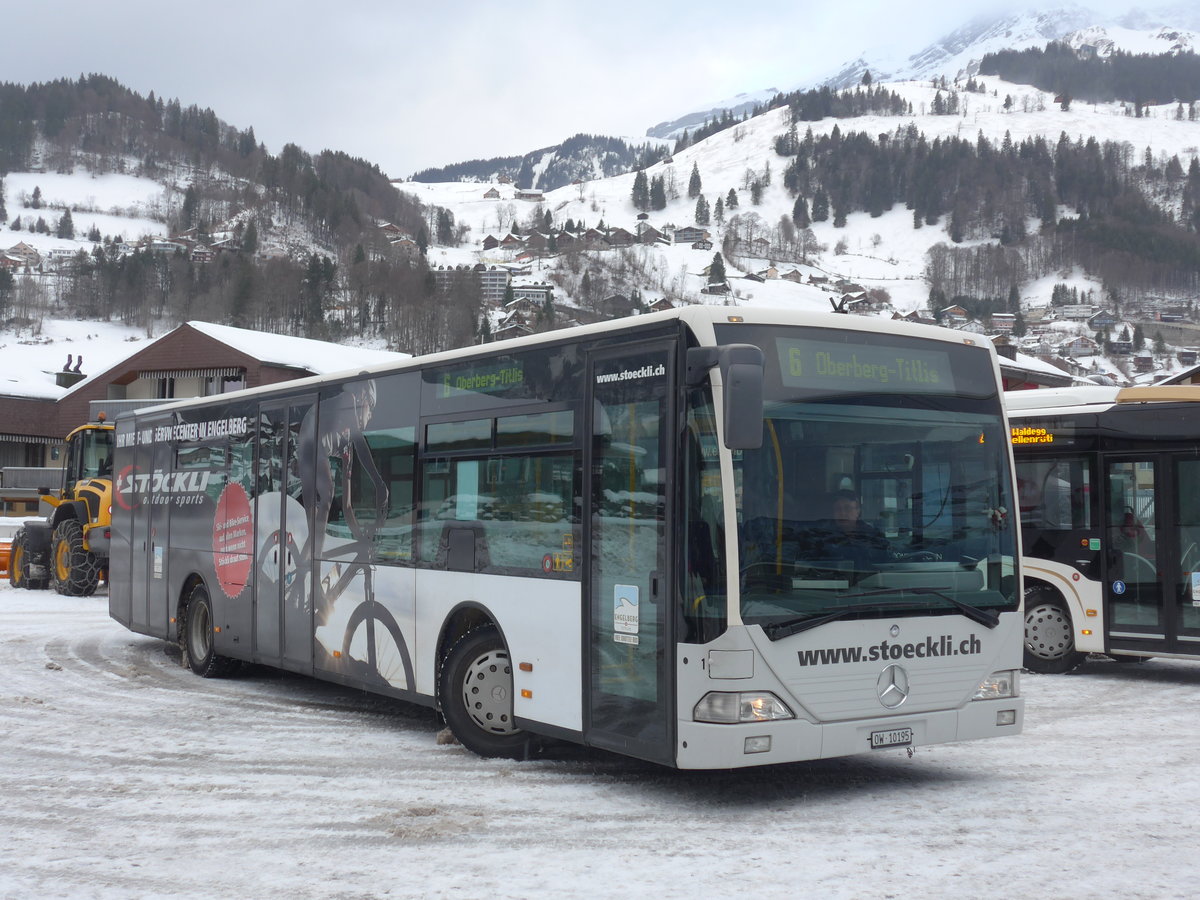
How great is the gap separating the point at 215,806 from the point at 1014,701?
4904 mm

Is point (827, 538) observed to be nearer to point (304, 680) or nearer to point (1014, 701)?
point (1014, 701)

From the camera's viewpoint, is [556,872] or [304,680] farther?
[304,680]

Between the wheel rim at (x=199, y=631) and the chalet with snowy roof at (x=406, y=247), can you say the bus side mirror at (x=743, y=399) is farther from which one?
the chalet with snowy roof at (x=406, y=247)

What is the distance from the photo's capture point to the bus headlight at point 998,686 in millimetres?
7508

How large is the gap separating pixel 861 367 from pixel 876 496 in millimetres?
806

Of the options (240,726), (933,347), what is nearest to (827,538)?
(933,347)

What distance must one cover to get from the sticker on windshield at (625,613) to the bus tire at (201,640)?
6.54m

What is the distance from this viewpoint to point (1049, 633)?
13359mm

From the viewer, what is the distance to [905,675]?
23.4 ft

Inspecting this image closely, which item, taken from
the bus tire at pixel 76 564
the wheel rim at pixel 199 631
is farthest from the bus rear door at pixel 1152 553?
the bus tire at pixel 76 564

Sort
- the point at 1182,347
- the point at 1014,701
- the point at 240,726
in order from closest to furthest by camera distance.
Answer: the point at 1014,701, the point at 240,726, the point at 1182,347

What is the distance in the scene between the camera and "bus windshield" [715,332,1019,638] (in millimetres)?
6691

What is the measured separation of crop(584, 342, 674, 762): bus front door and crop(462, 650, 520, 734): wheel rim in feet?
3.43

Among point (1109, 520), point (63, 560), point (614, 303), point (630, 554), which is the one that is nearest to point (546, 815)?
point (630, 554)
